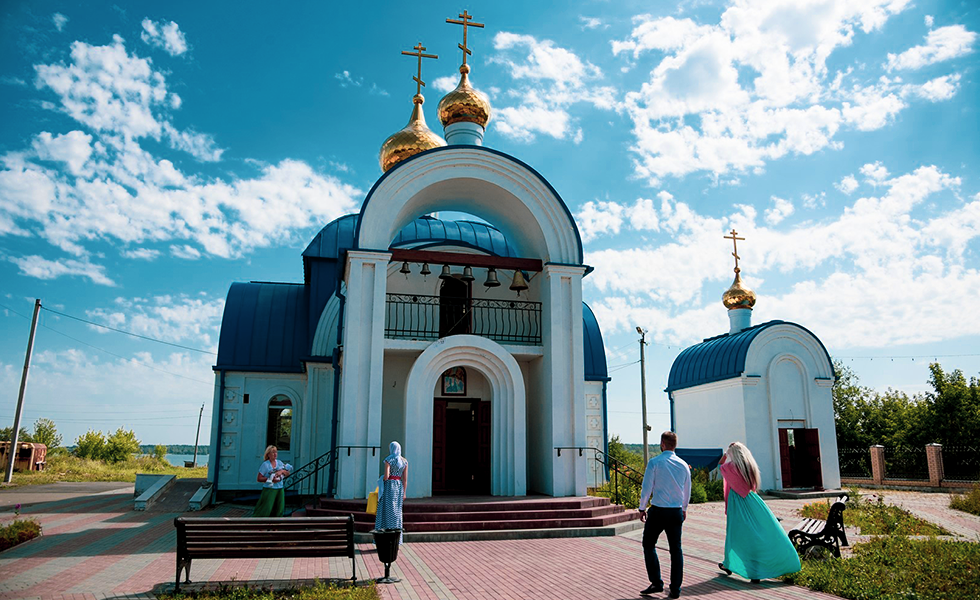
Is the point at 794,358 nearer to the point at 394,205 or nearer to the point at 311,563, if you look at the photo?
the point at 394,205

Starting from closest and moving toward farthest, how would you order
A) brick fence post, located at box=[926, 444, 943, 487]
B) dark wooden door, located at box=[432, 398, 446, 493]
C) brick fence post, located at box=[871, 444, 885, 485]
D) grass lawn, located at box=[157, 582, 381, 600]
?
grass lawn, located at box=[157, 582, 381, 600] < dark wooden door, located at box=[432, 398, 446, 493] < brick fence post, located at box=[926, 444, 943, 487] < brick fence post, located at box=[871, 444, 885, 485]

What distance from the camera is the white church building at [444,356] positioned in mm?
12227

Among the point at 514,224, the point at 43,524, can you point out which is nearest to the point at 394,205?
the point at 514,224

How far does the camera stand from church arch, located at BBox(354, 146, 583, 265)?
41.8ft

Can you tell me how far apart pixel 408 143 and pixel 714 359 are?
11.8m

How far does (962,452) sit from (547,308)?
1817cm

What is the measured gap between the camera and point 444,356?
12703 millimetres

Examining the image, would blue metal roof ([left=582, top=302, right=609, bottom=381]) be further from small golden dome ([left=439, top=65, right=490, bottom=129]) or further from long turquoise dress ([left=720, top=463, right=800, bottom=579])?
long turquoise dress ([left=720, top=463, right=800, bottom=579])

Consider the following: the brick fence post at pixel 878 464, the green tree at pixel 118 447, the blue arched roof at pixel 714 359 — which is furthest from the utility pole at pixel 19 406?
the brick fence post at pixel 878 464

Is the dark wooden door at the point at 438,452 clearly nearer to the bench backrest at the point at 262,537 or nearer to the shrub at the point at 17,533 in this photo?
the bench backrest at the point at 262,537

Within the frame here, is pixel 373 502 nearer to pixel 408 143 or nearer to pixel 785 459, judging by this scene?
pixel 408 143

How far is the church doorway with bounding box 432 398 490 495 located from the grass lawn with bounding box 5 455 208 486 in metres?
14.3

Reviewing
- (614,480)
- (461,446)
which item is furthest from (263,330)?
(614,480)

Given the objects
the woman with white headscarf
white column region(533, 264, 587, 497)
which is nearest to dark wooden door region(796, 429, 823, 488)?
white column region(533, 264, 587, 497)
